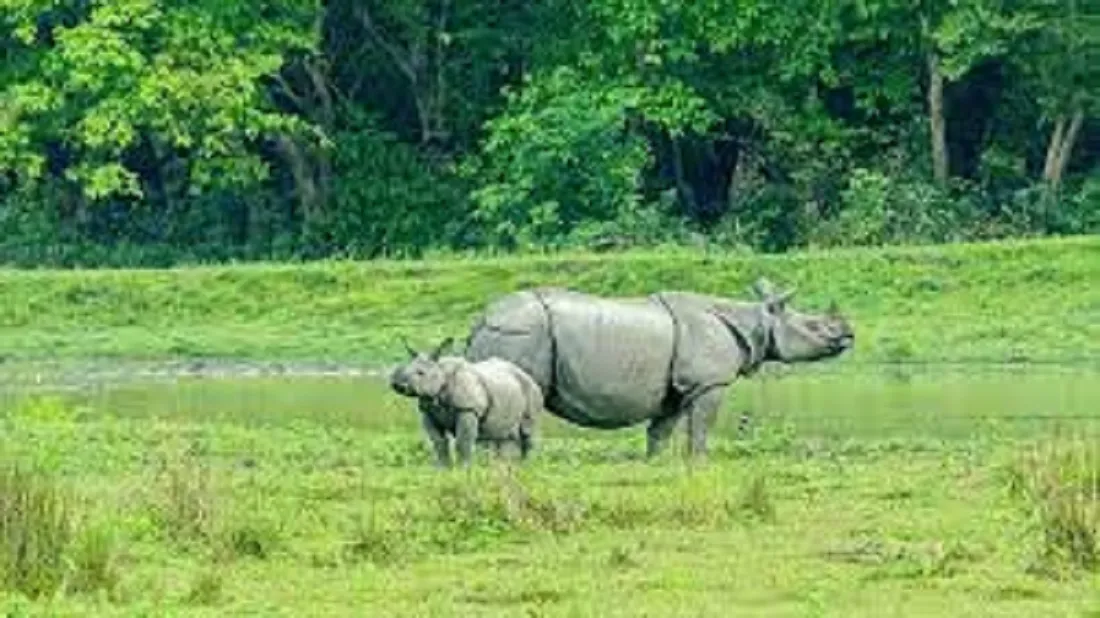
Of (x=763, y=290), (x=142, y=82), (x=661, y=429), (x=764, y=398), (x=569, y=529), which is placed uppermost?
(x=142, y=82)

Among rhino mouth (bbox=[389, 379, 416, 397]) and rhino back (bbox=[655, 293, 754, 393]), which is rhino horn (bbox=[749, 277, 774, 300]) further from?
rhino mouth (bbox=[389, 379, 416, 397])

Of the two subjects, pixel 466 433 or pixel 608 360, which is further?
pixel 608 360

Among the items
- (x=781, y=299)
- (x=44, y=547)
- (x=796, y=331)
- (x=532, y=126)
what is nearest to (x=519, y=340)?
(x=781, y=299)

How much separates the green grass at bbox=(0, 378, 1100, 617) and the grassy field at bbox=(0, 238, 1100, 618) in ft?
0.08

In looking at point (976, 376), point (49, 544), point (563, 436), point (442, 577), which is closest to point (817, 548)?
point (442, 577)

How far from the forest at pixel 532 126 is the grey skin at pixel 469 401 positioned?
59.7ft

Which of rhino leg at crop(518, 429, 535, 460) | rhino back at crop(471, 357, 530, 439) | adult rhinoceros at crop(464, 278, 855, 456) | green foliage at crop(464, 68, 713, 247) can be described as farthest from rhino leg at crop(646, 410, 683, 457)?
green foliage at crop(464, 68, 713, 247)

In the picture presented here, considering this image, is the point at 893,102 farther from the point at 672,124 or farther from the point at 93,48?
the point at 93,48

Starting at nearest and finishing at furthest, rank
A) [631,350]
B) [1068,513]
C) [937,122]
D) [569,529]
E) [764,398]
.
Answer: [1068,513]
[569,529]
[631,350]
[764,398]
[937,122]

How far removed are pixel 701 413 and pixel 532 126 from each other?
63.4 ft

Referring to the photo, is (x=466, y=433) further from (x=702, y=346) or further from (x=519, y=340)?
(x=702, y=346)

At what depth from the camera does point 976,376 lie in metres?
27.5

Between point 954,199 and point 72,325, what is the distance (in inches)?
476

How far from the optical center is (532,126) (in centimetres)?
3947
